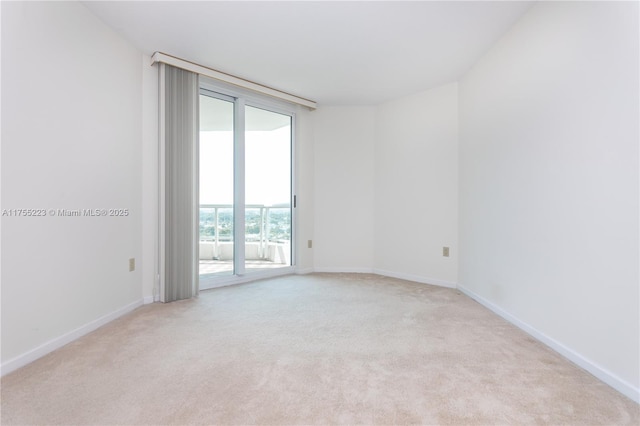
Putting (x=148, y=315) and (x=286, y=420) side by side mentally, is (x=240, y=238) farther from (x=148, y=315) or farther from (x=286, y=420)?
(x=286, y=420)

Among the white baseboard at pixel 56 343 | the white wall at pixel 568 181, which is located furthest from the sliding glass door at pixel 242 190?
the white wall at pixel 568 181

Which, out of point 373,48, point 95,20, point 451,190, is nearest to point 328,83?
point 373,48

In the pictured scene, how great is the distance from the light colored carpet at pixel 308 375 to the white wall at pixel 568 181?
0.76ft

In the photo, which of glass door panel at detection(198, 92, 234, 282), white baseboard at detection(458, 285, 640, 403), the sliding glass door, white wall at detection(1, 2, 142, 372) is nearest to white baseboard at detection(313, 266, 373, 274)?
the sliding glass door

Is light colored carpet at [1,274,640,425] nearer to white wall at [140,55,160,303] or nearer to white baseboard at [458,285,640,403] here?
white baseboard at [458,285,640,403]

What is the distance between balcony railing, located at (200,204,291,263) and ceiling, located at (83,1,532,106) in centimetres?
151

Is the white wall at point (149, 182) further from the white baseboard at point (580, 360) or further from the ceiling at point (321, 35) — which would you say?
the white baseboard at point (580, 360)

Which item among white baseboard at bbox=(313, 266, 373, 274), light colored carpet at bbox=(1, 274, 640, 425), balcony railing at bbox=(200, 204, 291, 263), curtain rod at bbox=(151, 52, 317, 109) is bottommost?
light colored carpet at bbox=(1, 274, 640, 425)

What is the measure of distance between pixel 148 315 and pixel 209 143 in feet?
6.05

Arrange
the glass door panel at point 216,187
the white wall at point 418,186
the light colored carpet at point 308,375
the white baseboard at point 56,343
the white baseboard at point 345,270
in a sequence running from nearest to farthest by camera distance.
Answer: the light colored carpet at point 308,375 < the white baseboard at point 56,343 < the glass door panel at point 216,187 < the white wall at point 418,186 < the white baseboard at point 345,270

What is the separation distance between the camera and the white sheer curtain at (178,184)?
9.76 feet

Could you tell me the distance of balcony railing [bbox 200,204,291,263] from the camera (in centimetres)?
372

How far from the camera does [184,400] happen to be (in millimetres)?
1443

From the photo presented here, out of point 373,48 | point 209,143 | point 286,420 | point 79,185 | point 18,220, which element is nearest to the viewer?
point 286,420
